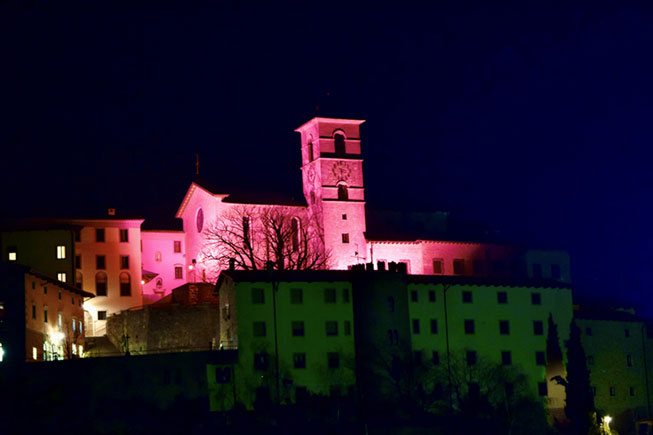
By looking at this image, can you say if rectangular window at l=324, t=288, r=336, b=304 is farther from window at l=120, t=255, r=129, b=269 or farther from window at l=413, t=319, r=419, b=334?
window at l=120, t=255, r=129, b=269

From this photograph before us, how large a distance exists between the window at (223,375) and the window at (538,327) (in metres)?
20.0

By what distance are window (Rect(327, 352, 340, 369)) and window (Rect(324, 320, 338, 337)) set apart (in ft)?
3.58

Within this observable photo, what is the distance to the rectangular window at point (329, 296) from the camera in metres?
69.4

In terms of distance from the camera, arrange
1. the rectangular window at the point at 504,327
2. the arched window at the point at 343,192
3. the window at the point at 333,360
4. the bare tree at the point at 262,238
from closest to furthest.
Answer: the window at the point at 333,360, the rectangular window at the point at 504,327, the bare tree at the point at 262,238, the arched window at the point at 343,192

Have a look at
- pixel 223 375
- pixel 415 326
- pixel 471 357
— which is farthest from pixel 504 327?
pixel 223 375

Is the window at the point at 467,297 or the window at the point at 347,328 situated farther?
the window at the point at 467,297

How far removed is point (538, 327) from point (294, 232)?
821 inches

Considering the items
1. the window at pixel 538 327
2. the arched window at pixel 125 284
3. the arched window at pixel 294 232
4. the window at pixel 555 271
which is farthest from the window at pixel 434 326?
the arched window at pixel 125 284

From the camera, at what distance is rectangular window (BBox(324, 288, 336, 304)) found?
228ft

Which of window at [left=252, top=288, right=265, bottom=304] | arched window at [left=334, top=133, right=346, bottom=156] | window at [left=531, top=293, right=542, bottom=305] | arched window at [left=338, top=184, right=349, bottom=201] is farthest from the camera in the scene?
arched window at [left=334, top=133, right=346, bottom=156]

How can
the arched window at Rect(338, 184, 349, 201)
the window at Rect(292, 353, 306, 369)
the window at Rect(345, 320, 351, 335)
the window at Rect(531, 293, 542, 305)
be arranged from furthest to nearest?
the arched window at Rect(338, 184, 349, 201)
the window at Rect(531, 293, 542, 305)
the window at Rect(345, 320, 351, 335)
the window at Rect(292, 353, 306, 369)

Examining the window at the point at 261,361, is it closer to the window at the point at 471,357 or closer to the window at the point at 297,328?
the window at the point at 297,328

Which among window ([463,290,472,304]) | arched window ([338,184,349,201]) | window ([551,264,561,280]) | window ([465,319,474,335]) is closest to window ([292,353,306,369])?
window ([465,319,474,335])

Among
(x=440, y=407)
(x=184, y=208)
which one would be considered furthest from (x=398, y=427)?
(x=184, y=208)
